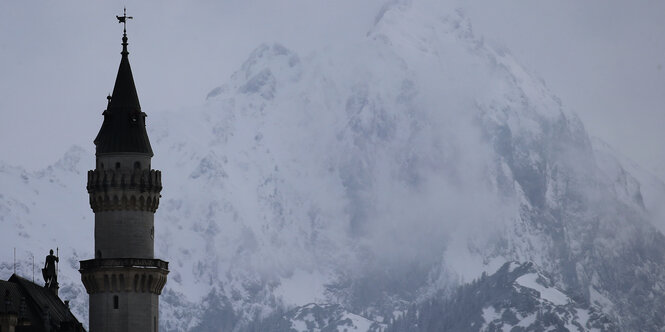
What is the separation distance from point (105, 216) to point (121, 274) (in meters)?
4.86

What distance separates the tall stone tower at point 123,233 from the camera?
559ft

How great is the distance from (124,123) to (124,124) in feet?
0.26

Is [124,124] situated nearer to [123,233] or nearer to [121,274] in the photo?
[123,233]

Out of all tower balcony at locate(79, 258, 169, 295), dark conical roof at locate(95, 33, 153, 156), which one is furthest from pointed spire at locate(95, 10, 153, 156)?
tower balcony at locate(79, 258, 169, 295)

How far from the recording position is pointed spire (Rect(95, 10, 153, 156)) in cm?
17150

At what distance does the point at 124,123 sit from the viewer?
566ft

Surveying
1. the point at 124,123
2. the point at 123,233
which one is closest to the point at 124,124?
the point at 124,123

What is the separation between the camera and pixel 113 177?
171 metres

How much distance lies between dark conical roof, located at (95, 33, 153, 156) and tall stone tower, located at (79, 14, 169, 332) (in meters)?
0.08

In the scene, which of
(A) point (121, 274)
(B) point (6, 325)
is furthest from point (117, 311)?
(B) point (6, 325)

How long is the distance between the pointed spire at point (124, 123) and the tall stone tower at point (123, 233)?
3.1 inches

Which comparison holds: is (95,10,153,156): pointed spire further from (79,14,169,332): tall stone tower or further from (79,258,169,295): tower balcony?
(79,258,169,295): tower balcony

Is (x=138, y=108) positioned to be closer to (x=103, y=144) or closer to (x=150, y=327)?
(x=103, y=144)

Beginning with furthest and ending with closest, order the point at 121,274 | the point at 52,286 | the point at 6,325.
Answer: the point at 52,286
the point at 121,274
the point at 6,325
